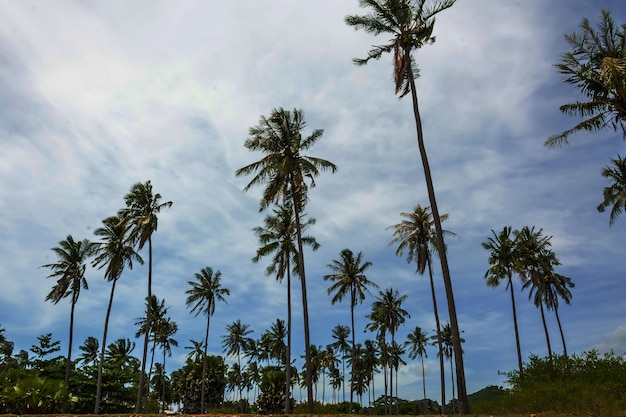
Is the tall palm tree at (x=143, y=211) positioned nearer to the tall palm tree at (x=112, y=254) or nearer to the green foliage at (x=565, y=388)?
the tall palm tree at (x=112, y=254)

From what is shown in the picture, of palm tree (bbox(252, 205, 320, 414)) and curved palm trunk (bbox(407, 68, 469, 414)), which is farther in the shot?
palm tree (bbox(252, 205, 320, 414))

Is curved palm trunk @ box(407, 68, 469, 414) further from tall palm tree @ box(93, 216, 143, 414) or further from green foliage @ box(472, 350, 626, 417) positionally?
tall palm tree @ box(93, 216, 143, 414)

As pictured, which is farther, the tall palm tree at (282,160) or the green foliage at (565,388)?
the tall palm tree at (282,160)

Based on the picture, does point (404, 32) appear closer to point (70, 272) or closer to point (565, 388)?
point (565, 388)

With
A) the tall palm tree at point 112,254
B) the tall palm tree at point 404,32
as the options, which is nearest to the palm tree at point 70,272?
the tall palm tree at point 112,254

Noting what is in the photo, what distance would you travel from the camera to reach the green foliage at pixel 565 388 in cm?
1308

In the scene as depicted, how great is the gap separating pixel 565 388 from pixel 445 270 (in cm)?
560

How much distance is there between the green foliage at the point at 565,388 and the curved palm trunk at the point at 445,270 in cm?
197

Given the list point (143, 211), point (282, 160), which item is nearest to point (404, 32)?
point (282, 160)

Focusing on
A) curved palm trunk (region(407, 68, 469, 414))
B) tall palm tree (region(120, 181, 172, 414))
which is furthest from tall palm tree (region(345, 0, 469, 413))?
tall palm tree (region(120, 181, 172, 414))

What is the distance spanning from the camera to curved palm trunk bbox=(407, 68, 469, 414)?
Result: 48.0 feet

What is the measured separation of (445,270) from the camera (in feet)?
54.1

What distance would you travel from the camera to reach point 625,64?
14383 mm

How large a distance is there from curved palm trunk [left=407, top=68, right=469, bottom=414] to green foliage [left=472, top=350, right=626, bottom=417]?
→ 1966mm
